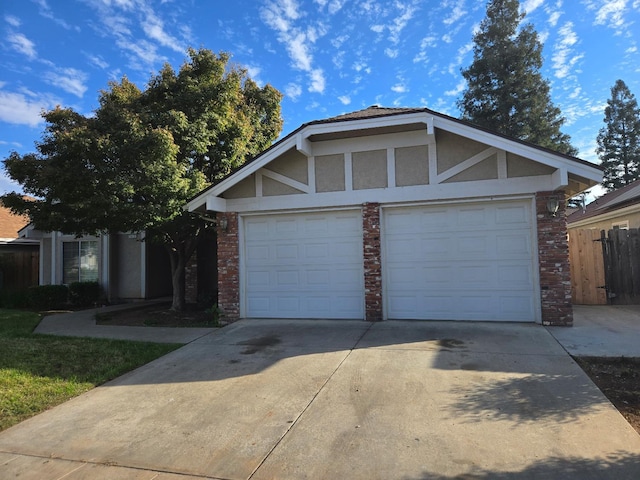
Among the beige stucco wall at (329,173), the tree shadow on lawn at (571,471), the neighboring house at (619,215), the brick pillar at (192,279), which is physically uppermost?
the beige stucco wall at (329,173)

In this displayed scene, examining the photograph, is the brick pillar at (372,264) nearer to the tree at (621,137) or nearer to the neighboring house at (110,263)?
the neighboring house at (110,263)

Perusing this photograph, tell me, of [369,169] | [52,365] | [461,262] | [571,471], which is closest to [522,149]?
[461,262]

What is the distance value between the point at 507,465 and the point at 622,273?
364 inches

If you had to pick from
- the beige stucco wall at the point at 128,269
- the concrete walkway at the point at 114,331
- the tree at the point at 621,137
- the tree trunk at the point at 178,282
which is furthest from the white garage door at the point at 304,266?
the tree at the point at 621,137

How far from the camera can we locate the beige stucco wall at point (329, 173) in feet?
29.3

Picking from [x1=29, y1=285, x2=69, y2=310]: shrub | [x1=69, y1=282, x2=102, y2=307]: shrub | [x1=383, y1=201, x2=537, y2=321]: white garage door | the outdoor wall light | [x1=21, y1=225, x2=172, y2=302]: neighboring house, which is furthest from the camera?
[x1=21, y1=225, x2=172, y2=302]: neighboring house

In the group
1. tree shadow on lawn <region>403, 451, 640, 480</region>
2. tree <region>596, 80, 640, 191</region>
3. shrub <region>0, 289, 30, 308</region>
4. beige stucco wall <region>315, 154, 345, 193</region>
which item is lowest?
tree shadow on lawn <region>403, 451, 640, 480</region>

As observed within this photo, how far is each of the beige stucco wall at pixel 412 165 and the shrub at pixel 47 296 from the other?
11.9m

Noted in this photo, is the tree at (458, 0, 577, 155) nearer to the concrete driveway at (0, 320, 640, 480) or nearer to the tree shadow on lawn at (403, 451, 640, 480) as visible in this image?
the concrete driveway at (0, 320, 640, 480)

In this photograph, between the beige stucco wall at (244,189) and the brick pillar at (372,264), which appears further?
the beige stucco wall at (244,189)

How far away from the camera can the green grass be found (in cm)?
491

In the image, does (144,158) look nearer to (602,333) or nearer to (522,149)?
(522,149)

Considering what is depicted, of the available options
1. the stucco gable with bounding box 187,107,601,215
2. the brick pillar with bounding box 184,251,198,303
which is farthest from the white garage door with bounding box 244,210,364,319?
the brick pillar with bounding box 184,251,198,303

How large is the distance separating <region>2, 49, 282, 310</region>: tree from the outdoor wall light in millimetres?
7699
